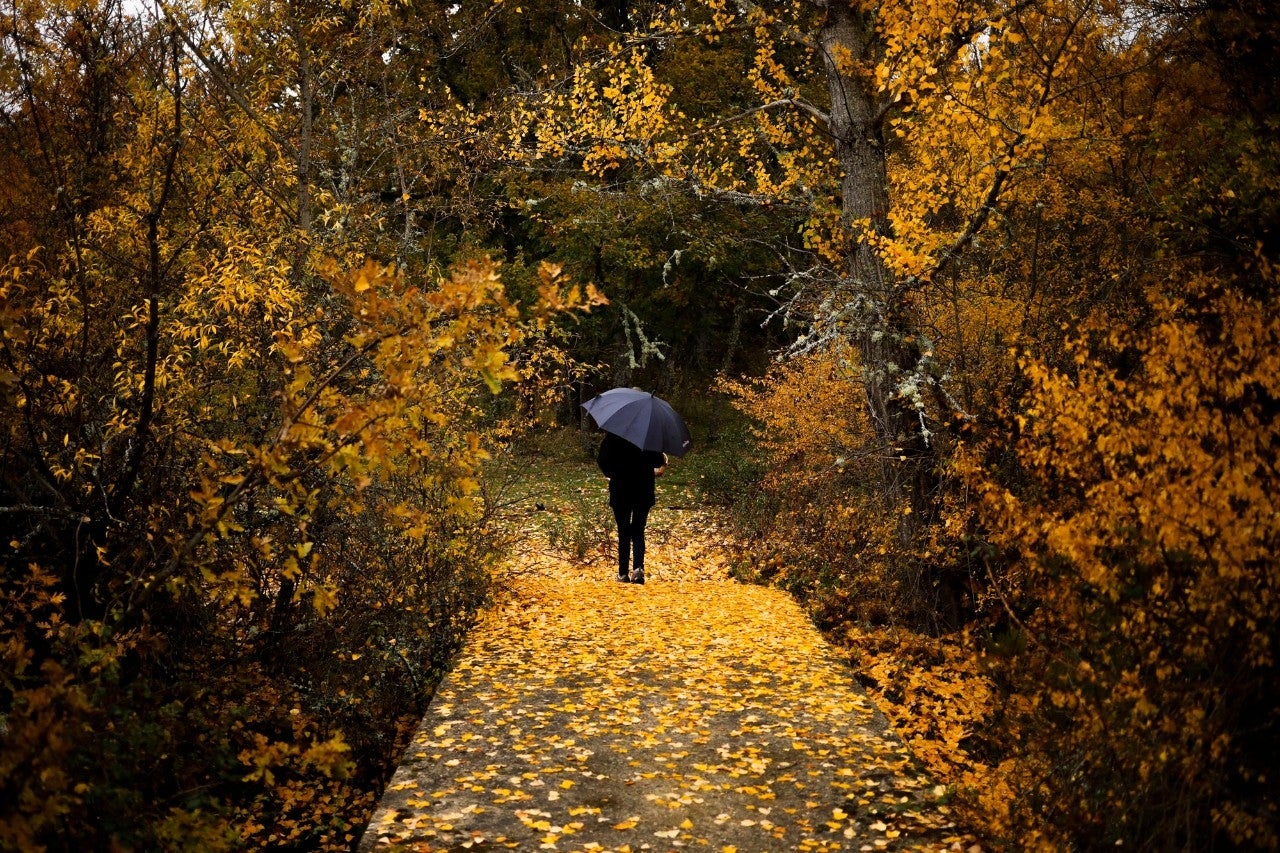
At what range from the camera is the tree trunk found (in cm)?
746

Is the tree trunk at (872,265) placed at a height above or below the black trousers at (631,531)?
above

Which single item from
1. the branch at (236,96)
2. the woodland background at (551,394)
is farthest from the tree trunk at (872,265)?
the branch at (236,96)

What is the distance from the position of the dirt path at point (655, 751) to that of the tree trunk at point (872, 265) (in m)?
1.60

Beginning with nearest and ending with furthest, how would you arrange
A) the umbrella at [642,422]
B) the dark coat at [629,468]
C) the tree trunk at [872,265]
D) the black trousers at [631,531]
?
the tree trunk at [872,265] < the umbrella at [642,422] < the dark coat at [629,468] < the black trousers at [631,531]

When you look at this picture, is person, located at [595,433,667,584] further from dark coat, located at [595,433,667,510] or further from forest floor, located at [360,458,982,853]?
forest floor, located at [360,458,982,853]

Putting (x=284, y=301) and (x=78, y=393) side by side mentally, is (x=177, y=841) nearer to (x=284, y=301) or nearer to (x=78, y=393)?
(x=78, y=393)

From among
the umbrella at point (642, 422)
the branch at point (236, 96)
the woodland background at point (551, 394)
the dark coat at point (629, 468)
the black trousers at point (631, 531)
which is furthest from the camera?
the black trousers at point (631, 531)

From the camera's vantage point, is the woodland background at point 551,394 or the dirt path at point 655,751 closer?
the woodland background at point 551,394

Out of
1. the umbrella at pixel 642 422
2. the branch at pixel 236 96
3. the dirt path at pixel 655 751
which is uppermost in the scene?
the branch at pixel 236 96

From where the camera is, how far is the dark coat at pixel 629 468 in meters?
9.32

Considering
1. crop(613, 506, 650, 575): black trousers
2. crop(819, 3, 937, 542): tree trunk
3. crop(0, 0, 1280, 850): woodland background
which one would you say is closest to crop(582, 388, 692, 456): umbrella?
crop(613, 506, 650, 575): black trousers

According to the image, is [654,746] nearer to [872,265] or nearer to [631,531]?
[631,531]

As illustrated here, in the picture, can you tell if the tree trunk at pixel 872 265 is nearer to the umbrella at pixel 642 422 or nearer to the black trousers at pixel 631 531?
the umbrella at pixel 642 422

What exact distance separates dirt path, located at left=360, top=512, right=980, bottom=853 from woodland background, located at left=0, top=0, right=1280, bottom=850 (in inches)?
21.5
